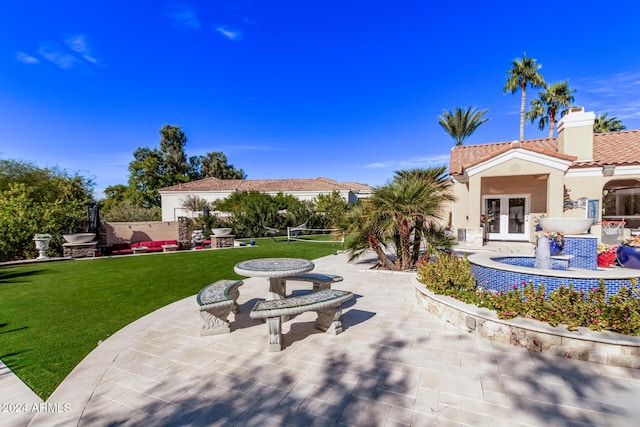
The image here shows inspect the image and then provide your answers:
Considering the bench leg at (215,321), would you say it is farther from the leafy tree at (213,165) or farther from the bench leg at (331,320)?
the leafy tree at (213,165)

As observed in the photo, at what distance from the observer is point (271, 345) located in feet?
12.2

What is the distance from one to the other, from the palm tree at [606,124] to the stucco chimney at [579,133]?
15.6m

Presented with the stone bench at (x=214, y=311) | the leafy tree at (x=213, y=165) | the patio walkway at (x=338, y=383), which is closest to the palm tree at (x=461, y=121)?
the patio walkway at (x=338, y=383)

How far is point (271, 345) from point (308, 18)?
15760 mm

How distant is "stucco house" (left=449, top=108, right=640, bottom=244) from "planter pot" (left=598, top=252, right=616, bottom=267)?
442 cm

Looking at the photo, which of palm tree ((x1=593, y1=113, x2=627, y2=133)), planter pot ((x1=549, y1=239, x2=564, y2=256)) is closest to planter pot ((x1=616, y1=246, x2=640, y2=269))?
planter pot ((x1=549, y1=239, x2=564, y2=256))

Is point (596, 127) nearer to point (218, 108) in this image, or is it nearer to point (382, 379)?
point (382, 379)

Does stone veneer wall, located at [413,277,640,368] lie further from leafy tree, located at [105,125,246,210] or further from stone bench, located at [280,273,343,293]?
leafy tree, located at [105,125,246,210]

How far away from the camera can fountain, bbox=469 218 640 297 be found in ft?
13.3

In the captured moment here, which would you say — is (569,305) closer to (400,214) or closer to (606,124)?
(400,214)

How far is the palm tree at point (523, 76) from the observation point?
22172 millimetres

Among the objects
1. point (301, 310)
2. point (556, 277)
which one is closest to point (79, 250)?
point (301, 310)

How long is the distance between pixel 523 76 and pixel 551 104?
4.17m

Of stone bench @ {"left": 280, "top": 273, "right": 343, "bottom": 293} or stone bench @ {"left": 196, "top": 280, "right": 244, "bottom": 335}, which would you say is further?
stone bench @ {"left": 280, "top": 273, "right": 343, "bottom": 293}
